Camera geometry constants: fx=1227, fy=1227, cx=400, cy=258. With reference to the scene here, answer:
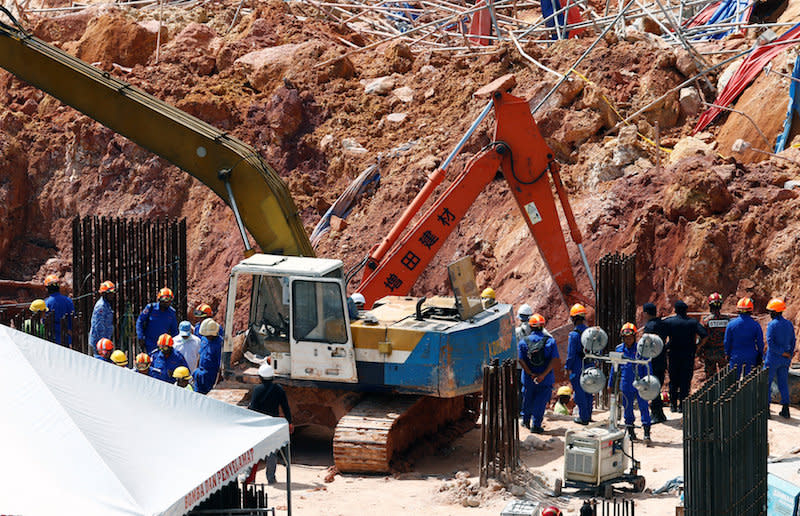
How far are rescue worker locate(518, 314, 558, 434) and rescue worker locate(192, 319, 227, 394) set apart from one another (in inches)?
145

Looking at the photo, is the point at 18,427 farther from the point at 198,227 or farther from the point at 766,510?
the point at 198,227

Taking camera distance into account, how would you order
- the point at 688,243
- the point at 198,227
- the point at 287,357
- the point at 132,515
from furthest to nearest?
the point at 198,227 → the point at 688,243 → the point at 287,357 → the point at 132,515

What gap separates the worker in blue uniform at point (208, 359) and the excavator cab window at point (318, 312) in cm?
121

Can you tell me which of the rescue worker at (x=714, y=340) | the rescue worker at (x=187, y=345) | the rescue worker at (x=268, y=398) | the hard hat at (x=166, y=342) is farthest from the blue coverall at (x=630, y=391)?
the hard hat at (x=166, y=342)

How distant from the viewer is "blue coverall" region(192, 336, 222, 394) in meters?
14.6

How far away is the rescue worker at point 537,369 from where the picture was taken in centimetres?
1465

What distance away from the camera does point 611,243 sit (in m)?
19.2

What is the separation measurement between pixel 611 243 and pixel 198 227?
31.8ft

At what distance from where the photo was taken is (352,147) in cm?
2441

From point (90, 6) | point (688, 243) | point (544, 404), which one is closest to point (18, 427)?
point (544, 404)

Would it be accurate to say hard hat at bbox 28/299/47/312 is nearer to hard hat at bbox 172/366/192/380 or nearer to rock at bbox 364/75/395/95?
hard hat at bbox 172/366/192/380

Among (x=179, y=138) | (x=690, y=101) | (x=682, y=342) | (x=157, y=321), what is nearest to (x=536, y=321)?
(x=682, y=342)

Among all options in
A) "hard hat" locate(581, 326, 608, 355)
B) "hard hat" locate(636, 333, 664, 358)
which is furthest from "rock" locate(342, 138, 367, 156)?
"hard hat" locate(636, 333, 664, 358)

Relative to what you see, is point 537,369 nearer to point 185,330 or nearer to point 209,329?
point 209,329
